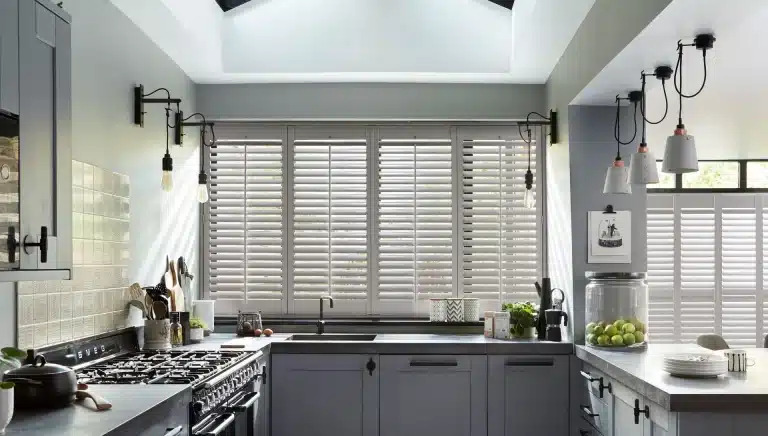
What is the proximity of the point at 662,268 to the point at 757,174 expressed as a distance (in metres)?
1.21

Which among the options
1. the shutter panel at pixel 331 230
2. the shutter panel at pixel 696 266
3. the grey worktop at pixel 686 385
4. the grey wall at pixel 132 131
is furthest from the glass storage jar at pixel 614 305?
the shutter panel at pixel 696 266

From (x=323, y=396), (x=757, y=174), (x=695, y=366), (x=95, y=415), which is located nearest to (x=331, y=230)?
(x=323, y=396)

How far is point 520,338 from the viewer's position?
4.99 m

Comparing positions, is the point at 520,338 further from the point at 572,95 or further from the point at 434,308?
the point at 572,95

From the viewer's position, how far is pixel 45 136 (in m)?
2.54

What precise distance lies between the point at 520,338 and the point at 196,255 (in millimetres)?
2083

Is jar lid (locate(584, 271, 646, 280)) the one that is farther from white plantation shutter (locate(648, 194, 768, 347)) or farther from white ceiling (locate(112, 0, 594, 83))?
white plantation shutter (locate(648, 194, 768, 347))

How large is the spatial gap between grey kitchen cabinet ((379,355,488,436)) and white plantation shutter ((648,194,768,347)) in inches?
111

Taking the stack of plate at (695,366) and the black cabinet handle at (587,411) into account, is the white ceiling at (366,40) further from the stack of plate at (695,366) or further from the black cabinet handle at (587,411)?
the stack of plate at (695,366)

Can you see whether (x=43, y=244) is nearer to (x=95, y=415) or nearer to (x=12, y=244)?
(x=12, y=244)

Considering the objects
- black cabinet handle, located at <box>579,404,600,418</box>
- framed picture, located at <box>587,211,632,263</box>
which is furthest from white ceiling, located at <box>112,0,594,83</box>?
black cabinet handle, located at <box>579,404,600,418</box>

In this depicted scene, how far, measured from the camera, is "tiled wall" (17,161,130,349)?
322 cm

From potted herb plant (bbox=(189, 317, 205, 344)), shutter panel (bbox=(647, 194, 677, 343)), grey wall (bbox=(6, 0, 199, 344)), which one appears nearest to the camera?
grey wall (bbox=(6, 0, 199, 344))

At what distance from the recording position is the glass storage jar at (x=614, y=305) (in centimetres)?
451
